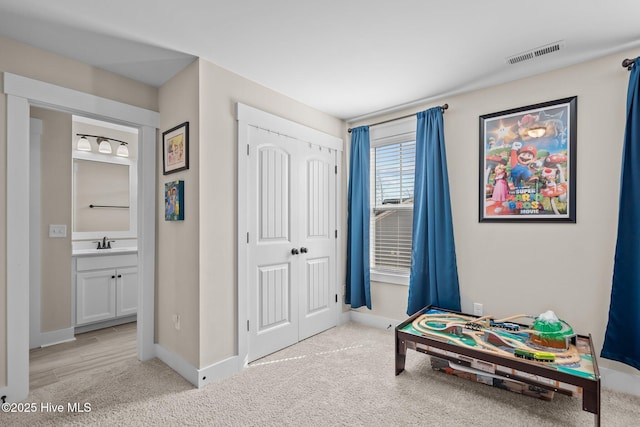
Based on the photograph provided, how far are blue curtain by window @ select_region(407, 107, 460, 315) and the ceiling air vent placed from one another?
2.53ft

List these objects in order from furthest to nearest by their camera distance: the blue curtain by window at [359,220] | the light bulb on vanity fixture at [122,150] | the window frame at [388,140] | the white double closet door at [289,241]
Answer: the light bulb on vanity fixture at [122,150] < the blue curtain by window at [359,220] < the window frame at [388,140] < the white double closet door at [289,241]

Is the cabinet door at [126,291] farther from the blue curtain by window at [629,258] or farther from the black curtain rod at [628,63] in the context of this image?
the black curtain rod at [628,63]

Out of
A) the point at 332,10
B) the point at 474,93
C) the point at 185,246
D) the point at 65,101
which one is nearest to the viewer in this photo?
the point at 332,10

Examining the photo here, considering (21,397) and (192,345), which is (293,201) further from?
(21,397)

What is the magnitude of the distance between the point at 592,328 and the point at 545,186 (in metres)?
1.14

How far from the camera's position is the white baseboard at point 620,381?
2.25 meters

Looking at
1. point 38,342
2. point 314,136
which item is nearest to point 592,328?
point 314,136

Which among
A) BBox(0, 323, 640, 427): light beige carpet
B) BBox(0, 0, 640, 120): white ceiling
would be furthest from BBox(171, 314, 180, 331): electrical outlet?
BBox(0, 0, 640, 120): white ceiling

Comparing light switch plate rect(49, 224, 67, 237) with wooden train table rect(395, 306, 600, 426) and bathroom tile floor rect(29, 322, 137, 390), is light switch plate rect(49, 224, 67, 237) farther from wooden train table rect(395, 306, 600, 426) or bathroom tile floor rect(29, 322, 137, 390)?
wooden train table rect(395, 306, 600, 426)

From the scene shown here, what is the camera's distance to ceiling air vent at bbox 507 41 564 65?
2274 mm

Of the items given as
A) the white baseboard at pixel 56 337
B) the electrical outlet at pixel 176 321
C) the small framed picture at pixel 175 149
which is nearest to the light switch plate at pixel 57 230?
the white baseboard at pixel 56 337

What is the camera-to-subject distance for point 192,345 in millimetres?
2486

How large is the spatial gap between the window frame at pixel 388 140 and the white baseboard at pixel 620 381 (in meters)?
1.68

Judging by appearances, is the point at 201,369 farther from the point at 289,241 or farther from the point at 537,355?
the point at 537,355
